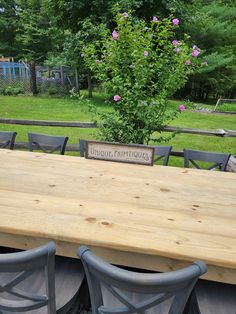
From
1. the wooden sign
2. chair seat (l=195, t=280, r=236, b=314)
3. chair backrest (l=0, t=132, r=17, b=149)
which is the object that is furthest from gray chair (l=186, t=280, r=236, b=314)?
chair backrest (l=0, t=132, r=17, b=149)

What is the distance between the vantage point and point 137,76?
2.82 metres

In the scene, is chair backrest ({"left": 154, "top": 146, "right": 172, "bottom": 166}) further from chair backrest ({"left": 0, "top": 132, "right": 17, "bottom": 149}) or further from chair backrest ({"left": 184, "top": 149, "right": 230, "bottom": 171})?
chair backrest ({"left": 0, "top": 132, "right": 17, "bottom": 149})

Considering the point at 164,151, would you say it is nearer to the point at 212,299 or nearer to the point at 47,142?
the point at 47,142

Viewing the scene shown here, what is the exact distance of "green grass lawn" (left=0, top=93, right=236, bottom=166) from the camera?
191 inches

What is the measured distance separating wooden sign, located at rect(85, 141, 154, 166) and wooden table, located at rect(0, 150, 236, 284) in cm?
12

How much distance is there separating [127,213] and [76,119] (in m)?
5.58

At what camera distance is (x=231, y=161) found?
279 cm

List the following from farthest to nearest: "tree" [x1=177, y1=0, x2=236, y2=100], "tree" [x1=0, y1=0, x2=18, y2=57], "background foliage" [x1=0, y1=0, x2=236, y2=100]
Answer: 1. "tree" [x1=0, y1=0, x2=18, y2=57]
2. "tree" [x1=177, y1=0, x2=236, y2=100]
3. "background foliage" [x1=0, y1=0, x2=236, y2=100]

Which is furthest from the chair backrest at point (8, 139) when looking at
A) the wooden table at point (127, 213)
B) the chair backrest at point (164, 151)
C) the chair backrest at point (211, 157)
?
the chair backrest at point (211, 157)

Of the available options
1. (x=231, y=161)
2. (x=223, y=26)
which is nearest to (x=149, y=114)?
(x=231, y=161)

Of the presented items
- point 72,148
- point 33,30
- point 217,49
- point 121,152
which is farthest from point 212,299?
point 33,30

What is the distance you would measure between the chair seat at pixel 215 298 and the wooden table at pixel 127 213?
0.19 meters

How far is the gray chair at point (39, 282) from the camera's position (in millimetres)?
955

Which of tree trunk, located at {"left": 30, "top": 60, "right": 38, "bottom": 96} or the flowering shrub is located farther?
tree trunk, located at {"left": 30, "top": 60, "right": 38, "bottom": 96}
